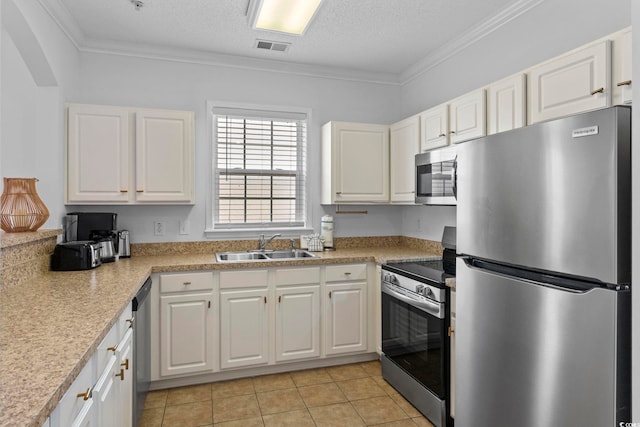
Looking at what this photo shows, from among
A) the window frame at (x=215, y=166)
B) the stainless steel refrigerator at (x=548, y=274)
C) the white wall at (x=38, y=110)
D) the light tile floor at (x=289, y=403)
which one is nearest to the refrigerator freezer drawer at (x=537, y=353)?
the stainless steel refrigerator at (x=548, y=274)

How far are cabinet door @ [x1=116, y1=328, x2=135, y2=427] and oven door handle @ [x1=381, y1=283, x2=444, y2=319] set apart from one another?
1650mm

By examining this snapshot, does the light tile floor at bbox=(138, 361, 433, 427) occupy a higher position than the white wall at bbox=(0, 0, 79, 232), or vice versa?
the white wall at bbox=(0, 0, 79, 232)

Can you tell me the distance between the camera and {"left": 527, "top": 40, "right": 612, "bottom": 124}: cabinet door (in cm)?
169

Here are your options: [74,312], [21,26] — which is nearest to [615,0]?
[74,312]

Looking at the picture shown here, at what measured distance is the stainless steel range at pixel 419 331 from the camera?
2.28m

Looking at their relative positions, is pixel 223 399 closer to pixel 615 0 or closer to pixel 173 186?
pixel 173 186

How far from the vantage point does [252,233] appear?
3.61 m

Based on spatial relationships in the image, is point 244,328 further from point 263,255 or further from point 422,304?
point 422,304

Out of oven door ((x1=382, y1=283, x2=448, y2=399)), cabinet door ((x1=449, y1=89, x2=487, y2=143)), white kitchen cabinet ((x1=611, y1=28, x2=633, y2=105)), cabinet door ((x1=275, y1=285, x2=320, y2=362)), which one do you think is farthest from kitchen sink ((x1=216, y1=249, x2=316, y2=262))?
white kitchen cabinet ((x1=611, y1=28, x2=633, y2=105))

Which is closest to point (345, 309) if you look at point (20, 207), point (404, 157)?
point (404, 157)

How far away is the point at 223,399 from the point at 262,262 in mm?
974

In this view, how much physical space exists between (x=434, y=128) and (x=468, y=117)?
1.29 feet

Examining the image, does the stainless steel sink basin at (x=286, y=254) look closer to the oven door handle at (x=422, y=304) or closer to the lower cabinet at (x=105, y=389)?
the oven door handle at (x=422, y=304)

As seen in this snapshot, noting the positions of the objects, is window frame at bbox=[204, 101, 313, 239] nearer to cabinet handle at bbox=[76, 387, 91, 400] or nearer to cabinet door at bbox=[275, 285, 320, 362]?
cabinet door at bbox=[275, 285, 320, 362]
